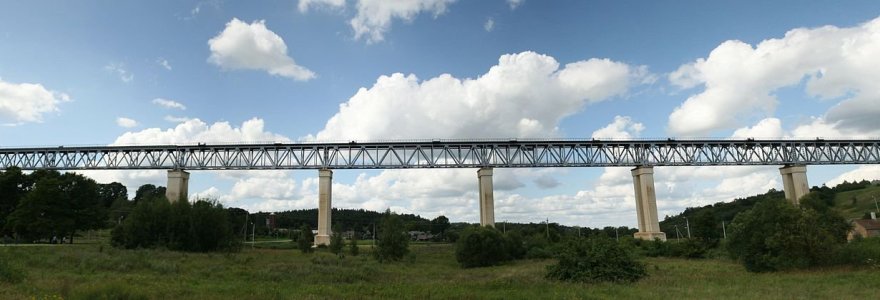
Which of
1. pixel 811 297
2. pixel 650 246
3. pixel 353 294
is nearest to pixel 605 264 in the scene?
pixel 811 297

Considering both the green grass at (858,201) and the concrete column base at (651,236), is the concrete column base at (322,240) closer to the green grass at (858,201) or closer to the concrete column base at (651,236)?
the concrete column base at (651,236)

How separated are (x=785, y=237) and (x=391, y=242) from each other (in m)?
31.9

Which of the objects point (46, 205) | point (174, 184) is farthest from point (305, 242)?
point (46, 205)

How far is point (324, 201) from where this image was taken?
210 ft

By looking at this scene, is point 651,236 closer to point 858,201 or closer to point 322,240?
point 322,240

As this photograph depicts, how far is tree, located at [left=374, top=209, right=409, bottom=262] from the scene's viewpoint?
50.2 meters

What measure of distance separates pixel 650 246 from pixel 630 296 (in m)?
46.2

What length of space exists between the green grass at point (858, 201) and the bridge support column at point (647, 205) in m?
88.9

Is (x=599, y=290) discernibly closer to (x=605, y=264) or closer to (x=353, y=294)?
(x=605, y=264)

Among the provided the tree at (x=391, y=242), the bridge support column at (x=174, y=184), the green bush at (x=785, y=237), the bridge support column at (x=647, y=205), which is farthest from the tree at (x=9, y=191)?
the bridge support column at (x=647, y=205)

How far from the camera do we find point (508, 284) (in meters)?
22.8

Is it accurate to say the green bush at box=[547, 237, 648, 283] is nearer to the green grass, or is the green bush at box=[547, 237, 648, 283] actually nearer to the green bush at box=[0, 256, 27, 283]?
the green bush at box=[0, 256, 27, 283]

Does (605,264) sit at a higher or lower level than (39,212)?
lower

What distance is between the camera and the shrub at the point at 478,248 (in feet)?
165
